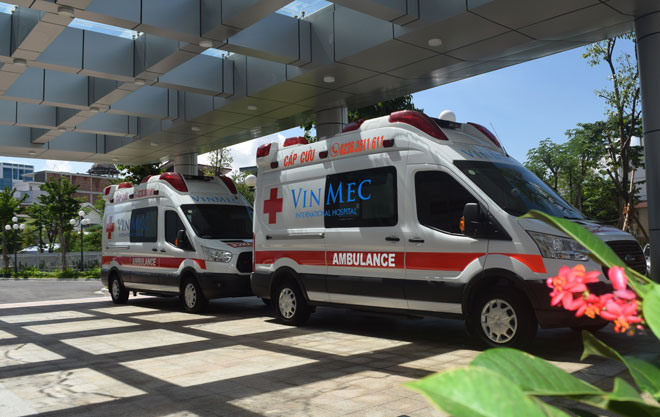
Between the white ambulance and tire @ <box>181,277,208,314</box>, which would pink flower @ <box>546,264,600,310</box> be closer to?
the white ambulance

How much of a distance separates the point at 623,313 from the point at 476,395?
1.26 ft

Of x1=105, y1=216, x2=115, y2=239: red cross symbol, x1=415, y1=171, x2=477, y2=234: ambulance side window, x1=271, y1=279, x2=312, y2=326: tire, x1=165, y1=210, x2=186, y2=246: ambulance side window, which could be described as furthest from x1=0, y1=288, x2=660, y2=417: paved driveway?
x1=105, y1=216, x2=115, y2=239: red cross symbol

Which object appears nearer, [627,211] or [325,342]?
[325,342]

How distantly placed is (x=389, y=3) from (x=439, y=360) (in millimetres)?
5105

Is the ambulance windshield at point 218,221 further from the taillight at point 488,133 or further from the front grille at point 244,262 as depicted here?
the taillight at point 488,133

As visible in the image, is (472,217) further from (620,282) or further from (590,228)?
(620,282)

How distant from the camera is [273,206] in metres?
9.77

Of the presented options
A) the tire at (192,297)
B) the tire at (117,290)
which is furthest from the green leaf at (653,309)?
the tire at (117,290)

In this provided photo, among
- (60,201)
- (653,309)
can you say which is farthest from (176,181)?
(60,201)

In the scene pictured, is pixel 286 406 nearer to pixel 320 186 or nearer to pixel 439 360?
pixel 439 360

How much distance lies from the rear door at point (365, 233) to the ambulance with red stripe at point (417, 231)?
0.01 meters

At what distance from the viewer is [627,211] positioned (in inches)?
804

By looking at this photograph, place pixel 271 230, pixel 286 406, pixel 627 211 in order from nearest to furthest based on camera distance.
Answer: pixel 286 406
pixel 271 230
pixel 627 211

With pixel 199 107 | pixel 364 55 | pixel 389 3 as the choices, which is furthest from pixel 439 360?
pixel 199 107
